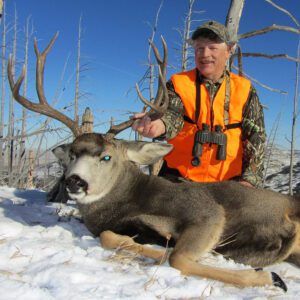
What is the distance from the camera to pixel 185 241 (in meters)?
3.78

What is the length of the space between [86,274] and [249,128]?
3647 mm

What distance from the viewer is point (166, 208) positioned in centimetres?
425

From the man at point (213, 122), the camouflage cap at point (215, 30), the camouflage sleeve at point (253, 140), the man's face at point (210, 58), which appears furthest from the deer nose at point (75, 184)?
the camouflage cap at point (215, 30)

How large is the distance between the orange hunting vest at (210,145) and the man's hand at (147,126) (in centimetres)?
57

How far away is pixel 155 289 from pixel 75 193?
5.25 ft

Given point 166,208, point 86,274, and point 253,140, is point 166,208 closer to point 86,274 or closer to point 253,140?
point 86,274

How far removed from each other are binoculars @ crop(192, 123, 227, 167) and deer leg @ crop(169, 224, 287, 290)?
6.13 feet

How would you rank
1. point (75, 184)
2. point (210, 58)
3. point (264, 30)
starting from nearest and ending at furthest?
1. point (75, 184)
2. point (210, 58)
3. point (264, 30)

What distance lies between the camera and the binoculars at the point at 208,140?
5.68m

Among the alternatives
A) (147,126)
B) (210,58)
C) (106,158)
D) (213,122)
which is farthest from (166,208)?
(210,58)

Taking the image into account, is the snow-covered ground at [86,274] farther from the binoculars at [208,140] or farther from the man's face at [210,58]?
the man's face at [210,58]

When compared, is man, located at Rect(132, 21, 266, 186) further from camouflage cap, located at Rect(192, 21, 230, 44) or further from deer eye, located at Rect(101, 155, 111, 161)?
deer eye, located at Rect(101, 155, 111, 161)

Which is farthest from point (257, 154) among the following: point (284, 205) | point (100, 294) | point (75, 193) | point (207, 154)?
point (100, 294)

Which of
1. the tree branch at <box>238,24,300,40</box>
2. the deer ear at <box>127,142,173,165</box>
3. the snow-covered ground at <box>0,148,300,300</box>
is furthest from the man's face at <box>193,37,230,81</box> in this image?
the snow-covered ground at <box>0,148,300,300</box>
